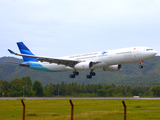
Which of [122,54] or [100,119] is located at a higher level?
[122,54]

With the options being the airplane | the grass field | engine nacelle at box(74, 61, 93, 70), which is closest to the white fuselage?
the airplane

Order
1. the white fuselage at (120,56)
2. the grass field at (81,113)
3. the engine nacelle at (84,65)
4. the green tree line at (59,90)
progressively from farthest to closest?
the green tree line at (59,90) < the engine nacelle at (84,65) < the white fuselage at (120,56) < the grass field at (81,113)

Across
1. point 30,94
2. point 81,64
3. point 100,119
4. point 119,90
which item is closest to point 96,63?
point 81,64

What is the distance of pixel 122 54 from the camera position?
42.4 m

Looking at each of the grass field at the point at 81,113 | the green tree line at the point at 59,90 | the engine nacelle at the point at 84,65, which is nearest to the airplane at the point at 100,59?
the engine nacelle at the point at 84,65

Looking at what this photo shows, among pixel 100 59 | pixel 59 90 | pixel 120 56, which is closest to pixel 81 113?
pixel 120 56

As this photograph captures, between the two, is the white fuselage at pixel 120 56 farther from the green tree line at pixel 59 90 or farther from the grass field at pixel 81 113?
the green tree line at pixel 59 90

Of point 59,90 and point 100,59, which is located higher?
point 100,59

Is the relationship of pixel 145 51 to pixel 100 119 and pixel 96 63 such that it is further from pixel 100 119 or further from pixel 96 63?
pixel 100 119

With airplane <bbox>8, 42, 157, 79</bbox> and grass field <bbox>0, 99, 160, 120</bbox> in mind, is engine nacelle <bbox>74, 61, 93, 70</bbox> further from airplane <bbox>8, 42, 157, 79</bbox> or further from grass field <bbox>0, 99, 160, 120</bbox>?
grass field <bbox>0, 99, 160, 120</bbox>

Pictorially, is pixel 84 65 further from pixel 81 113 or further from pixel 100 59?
pixel 81 113

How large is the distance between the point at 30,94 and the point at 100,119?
6511 centimetres

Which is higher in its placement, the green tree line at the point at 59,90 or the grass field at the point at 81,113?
the green tree line at the point at 59,90

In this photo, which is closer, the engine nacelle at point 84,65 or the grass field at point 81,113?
the grass field at point 81,113
